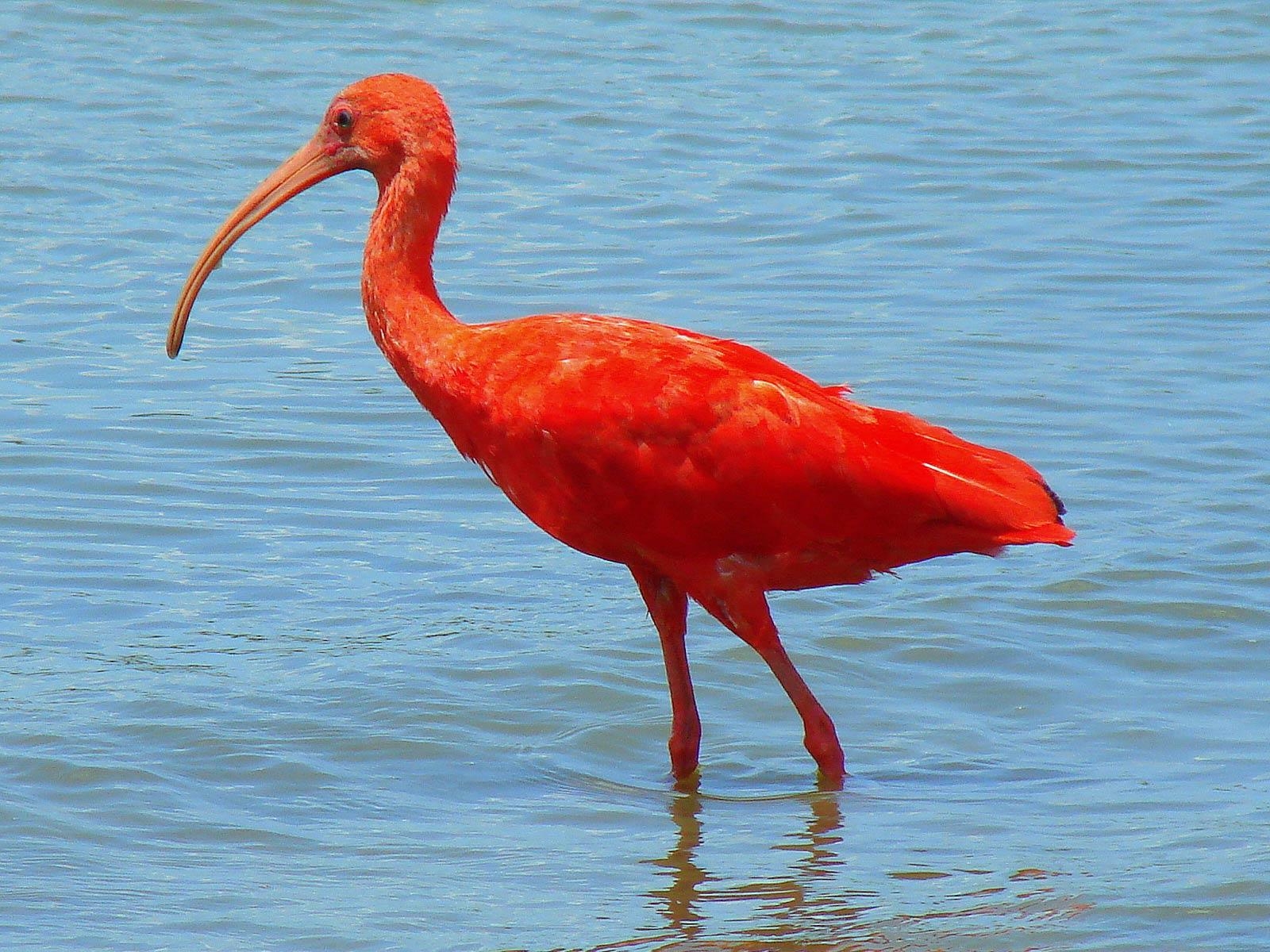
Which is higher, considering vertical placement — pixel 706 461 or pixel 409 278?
pixel 409 278

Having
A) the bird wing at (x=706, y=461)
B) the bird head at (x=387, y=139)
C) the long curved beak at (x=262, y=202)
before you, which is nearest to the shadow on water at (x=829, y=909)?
the bird wing at (x=706, y=461)

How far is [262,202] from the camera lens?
6773mm

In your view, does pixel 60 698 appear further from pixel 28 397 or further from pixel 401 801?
pixel 28 397

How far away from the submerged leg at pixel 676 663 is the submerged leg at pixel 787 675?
0.16 metres

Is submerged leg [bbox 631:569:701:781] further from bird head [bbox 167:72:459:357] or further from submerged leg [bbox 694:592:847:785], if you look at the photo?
bird head [bbox 167:72:459:357]

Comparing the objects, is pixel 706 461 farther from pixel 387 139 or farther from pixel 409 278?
pixel 387 139

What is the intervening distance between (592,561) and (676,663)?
188cm

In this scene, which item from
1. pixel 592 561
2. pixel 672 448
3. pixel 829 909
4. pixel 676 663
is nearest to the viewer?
pixel 829 909

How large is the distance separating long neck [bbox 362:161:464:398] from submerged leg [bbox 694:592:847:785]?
1.02 metres

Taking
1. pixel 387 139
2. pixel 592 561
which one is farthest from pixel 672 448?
pixel 592 561

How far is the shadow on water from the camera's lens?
5172mm

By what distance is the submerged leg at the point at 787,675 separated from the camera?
249 inches

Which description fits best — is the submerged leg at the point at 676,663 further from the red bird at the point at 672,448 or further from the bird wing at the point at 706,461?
the bird wing at the point at 706,461

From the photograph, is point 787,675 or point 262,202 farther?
point 262,202
